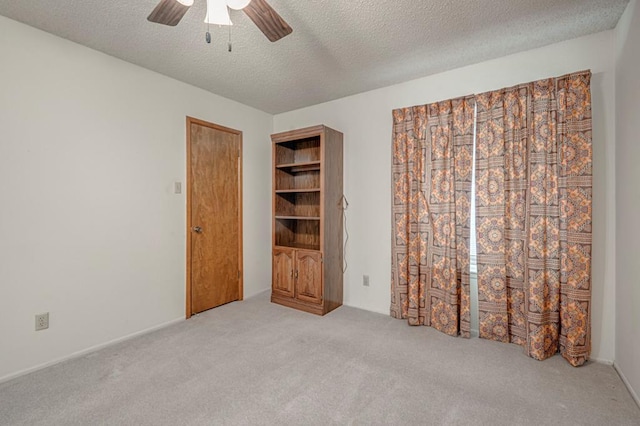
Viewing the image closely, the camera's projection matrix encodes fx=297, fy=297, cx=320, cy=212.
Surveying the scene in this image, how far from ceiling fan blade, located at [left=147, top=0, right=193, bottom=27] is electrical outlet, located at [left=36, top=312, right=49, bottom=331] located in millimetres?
2213

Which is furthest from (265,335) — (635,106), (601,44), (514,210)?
(601,44)

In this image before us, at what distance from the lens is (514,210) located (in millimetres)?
2443

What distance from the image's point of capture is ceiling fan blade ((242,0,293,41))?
1532 millimetres

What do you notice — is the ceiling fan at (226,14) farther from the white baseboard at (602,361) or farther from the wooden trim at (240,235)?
the white baseboard at (602,361)

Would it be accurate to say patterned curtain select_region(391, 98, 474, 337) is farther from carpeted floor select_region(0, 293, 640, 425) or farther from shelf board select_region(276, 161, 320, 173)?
shelf board select_region(276, 161, 320, 173)

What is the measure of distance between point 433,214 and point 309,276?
146 centimetres

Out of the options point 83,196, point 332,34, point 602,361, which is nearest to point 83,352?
point 83,196

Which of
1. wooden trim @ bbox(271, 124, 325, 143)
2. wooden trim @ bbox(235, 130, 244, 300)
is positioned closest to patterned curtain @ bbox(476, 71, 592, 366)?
wooden trim @ bbox(271, 124, 325, 143)

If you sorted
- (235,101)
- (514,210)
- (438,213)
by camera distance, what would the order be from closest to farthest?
(514,210) → (438,213) → (235,101)

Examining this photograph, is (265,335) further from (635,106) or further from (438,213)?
(635,106)

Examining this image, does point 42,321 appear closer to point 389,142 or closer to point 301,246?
point 301,246

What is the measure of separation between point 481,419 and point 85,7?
3.46 meters

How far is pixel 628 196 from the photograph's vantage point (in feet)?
6.33

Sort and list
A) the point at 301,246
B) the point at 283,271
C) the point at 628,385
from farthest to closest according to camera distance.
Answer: the point at 301,246, the point at 283,271, the point at 628,385
